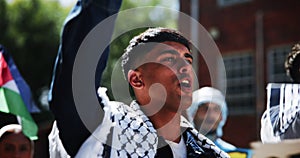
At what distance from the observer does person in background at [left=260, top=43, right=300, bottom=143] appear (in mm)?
3229

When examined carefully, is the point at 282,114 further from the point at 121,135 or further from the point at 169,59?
the point at 121,135

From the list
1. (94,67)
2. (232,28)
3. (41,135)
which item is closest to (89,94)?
(94,67)

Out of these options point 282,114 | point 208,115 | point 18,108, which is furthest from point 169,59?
point 18,108

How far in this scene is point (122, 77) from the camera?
2.84m

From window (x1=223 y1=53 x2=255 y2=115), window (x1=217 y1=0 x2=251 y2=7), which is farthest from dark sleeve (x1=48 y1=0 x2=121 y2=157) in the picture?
window (x1=217 y1=0 x2=251 y2=7)

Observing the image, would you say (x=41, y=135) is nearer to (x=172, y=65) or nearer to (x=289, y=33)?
(x=289, y=33)

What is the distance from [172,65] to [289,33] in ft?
39.6

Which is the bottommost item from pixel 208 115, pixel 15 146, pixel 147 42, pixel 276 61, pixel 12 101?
pixel 15 146

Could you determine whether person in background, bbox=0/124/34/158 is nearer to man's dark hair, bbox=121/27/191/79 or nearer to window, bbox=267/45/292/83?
man's dark hair, bbox=121/27/191/79

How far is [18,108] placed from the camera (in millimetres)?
4898

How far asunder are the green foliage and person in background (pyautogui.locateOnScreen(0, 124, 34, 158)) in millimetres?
15485

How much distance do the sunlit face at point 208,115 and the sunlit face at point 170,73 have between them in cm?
144

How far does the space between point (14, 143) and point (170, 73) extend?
1739 mm

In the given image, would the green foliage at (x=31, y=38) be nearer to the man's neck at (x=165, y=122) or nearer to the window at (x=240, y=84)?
the window at (x=240, y=84)
